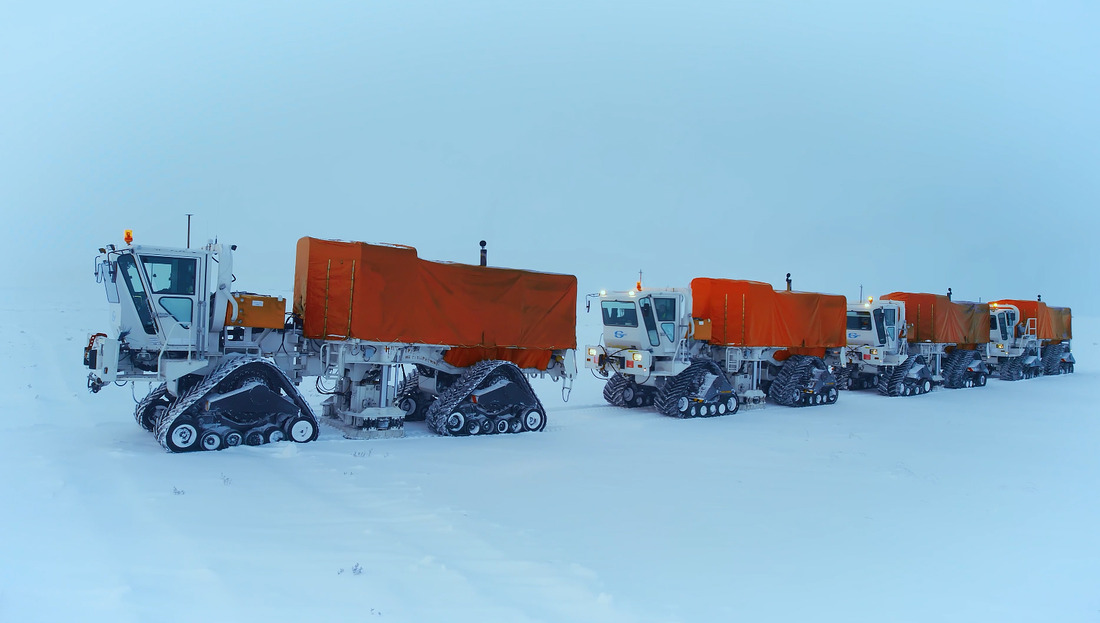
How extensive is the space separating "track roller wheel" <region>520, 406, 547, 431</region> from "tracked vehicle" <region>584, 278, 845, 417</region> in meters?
3.82

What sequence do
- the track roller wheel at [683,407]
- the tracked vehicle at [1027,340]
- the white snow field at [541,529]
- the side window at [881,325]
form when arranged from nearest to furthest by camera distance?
1. the white snow field at [541,529]
2. the track roller wheel at [683,407]
3. the side window at [881,325]
4. the tracked vehicle at [1027,340]

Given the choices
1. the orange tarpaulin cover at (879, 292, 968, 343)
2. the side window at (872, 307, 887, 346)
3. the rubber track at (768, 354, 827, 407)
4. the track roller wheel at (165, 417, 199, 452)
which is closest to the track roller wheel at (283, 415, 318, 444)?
the track roller wheel at (165, 417, 199, 452)

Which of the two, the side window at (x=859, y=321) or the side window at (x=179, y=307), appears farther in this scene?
the side window at (x=859, y=321)

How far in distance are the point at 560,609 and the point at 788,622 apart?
177 cm

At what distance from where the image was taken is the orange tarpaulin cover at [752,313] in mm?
19016

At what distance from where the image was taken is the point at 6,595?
531 centimetres

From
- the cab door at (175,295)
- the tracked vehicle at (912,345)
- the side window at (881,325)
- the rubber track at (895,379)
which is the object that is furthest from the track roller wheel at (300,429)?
the rubber track at (895,379)

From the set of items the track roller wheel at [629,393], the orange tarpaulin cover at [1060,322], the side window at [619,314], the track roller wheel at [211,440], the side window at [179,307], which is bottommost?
the track roller wheel at [211,440]

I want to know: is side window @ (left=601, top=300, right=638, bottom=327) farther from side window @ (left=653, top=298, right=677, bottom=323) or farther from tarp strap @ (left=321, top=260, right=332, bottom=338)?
tarp strap @ (left=321, top=260, right=332, bottom=338)

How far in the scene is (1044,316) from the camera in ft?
111

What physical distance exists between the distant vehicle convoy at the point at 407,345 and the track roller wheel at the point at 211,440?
26 mm

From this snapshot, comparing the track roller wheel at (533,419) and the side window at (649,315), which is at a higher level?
the side window at (649,315)

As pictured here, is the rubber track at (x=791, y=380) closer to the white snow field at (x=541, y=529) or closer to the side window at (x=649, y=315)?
the side window at (x=649, y=315)

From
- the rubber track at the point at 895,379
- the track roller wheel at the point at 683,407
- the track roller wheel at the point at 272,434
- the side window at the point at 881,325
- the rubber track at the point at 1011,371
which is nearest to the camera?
the track roller wheel at the point at 272,434
